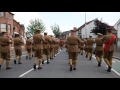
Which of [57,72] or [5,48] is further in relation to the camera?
[5,48]

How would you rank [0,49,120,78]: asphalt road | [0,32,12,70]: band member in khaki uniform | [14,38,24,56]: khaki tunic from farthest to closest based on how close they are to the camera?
[14,38,24,56]: khaki tunic < [0,32,12,70]: band member in khaki uniform < [0,49,120,78]: asphalt road

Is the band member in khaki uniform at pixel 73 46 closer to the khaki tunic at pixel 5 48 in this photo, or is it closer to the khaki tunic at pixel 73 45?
the khaki tunic at pixel 73 45

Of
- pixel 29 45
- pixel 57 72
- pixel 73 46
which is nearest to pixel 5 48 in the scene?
pixel 57 72

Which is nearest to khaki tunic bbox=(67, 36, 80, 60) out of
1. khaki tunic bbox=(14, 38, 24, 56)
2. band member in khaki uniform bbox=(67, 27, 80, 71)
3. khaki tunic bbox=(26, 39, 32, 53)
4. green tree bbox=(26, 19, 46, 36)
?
band member in khaki uniform bbox=(67, 27, 80, 71)

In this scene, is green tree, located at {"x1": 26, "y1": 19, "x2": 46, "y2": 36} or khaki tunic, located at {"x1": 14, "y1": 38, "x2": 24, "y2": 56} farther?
green tree, located at {"x1": 26, "y1": 19, "x2": 46, "y2": 36}

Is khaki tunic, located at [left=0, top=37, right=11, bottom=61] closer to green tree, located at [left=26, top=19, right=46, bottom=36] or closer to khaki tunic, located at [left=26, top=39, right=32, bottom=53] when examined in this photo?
khaki tunic, located at [left=26, top=39, right=32, bottom=53]

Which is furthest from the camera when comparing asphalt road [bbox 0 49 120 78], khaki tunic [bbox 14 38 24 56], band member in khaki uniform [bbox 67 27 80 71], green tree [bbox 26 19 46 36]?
green tree [bbox 26 19 46 36]

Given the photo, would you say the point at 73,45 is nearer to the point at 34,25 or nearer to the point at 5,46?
the point at 5,46

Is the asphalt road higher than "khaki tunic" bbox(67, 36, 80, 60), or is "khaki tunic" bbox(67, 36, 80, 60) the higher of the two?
"khaki tunic" bbox(67, 36, 80, 60)

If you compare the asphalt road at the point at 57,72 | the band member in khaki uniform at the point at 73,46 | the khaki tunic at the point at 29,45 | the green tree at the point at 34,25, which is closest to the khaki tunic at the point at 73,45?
the band member in khaki uniform at the point at 73,46

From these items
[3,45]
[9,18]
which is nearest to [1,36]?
[3,45]
